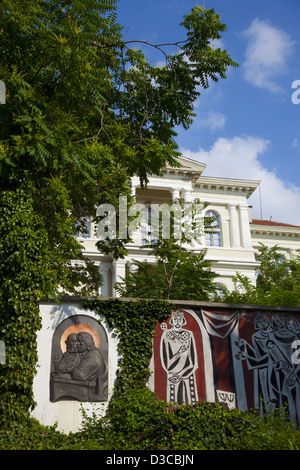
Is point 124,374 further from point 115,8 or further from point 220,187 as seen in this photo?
point 220,187

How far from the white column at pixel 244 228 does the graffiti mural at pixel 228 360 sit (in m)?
24.6

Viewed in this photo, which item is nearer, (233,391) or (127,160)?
(233,391)

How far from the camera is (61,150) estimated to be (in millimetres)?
10438

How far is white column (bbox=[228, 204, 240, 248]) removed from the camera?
3544cm

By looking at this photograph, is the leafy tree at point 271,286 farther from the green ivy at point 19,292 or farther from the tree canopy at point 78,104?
the green ivy at point 19,292

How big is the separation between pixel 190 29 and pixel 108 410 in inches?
415

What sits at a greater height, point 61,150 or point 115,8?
point 115,8

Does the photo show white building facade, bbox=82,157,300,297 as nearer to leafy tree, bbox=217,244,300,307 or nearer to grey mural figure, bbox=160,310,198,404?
leafy tree, bbox=217,244,300,307

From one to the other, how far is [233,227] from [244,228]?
36.4 inches

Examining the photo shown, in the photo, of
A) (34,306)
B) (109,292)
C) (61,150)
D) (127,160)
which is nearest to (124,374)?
(34,306)

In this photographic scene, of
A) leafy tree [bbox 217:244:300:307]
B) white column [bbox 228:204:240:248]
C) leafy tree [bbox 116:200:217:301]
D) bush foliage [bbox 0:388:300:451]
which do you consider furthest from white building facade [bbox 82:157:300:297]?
bush foliage [bbox 0:388:300:451]

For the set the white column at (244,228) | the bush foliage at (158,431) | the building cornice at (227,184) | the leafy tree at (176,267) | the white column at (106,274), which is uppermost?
the building cornice at (227,184)

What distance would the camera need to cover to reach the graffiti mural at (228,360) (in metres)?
10.4

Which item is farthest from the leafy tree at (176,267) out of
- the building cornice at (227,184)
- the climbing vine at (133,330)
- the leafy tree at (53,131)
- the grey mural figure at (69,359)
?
the building cornice at (227,184)
